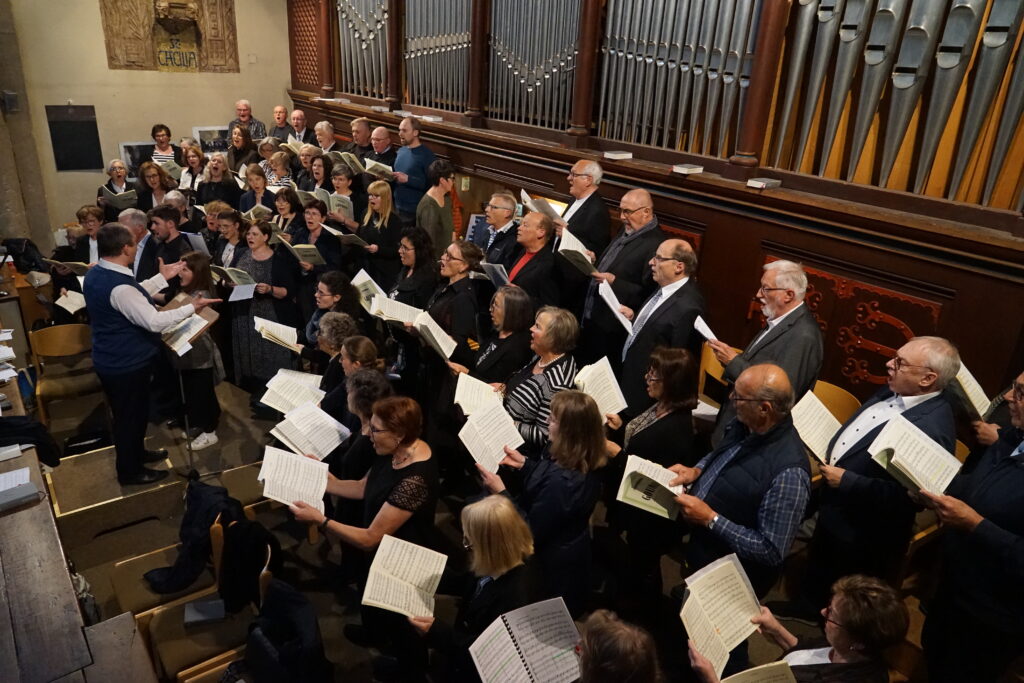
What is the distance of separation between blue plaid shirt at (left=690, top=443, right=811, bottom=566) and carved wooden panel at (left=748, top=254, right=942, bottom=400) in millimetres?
1844

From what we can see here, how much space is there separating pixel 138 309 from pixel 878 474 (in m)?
4.11

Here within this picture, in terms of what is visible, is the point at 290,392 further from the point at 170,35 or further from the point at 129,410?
the point at 170,35

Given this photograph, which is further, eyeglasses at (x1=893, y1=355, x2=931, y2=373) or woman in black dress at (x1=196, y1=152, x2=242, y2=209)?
woman in black dress at (x1=196, y1=152, x2=242, y2=209)

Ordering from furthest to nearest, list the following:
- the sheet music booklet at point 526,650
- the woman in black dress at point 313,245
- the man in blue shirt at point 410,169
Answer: the man in blue shirt at point 410,169 → the woman in black dress at point 313,245 → the sheet music booklet at point 526,650

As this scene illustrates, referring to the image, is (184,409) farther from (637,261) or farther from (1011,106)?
(1011,106)

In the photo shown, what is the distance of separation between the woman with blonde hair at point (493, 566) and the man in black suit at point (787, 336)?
169 centimetres

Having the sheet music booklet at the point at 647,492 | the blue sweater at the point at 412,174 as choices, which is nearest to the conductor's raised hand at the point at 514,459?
the sheet music booklet at the point at 647,492

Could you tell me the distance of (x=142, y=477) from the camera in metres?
4.69

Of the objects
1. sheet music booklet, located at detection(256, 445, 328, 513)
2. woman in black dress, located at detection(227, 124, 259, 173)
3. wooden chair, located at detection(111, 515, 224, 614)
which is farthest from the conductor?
woman in black dress, located at detection(227, 124, 259, 173)

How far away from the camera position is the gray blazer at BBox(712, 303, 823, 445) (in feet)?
11.4

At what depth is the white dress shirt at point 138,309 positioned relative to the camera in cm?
415

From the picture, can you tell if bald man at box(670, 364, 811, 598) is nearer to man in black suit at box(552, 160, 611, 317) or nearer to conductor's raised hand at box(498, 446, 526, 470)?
conductor's raised hand at box(498, 446, 526, 470)

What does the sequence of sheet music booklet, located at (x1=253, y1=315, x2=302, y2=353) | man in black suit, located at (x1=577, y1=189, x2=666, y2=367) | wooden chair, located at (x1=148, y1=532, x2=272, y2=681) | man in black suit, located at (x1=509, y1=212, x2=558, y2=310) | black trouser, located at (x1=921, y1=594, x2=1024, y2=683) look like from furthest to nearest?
man in black suit, located at (x1=509, y1=212, x2=558, y2=310) → man in black suit, located at (x1=577, y1=189, x2=666, y2=367) → sheet music booklet, located at (x1=253, y1=315, x2=302, y2=353) → wooden chair, located at (x1=148, y1=532, x2=272, y2=681) → black trouser, located at (x1=921, y1=594, x2=1024, y2=683)

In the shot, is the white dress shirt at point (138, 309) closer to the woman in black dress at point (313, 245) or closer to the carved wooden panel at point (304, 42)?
the woman in black dress at point (313, 245)
